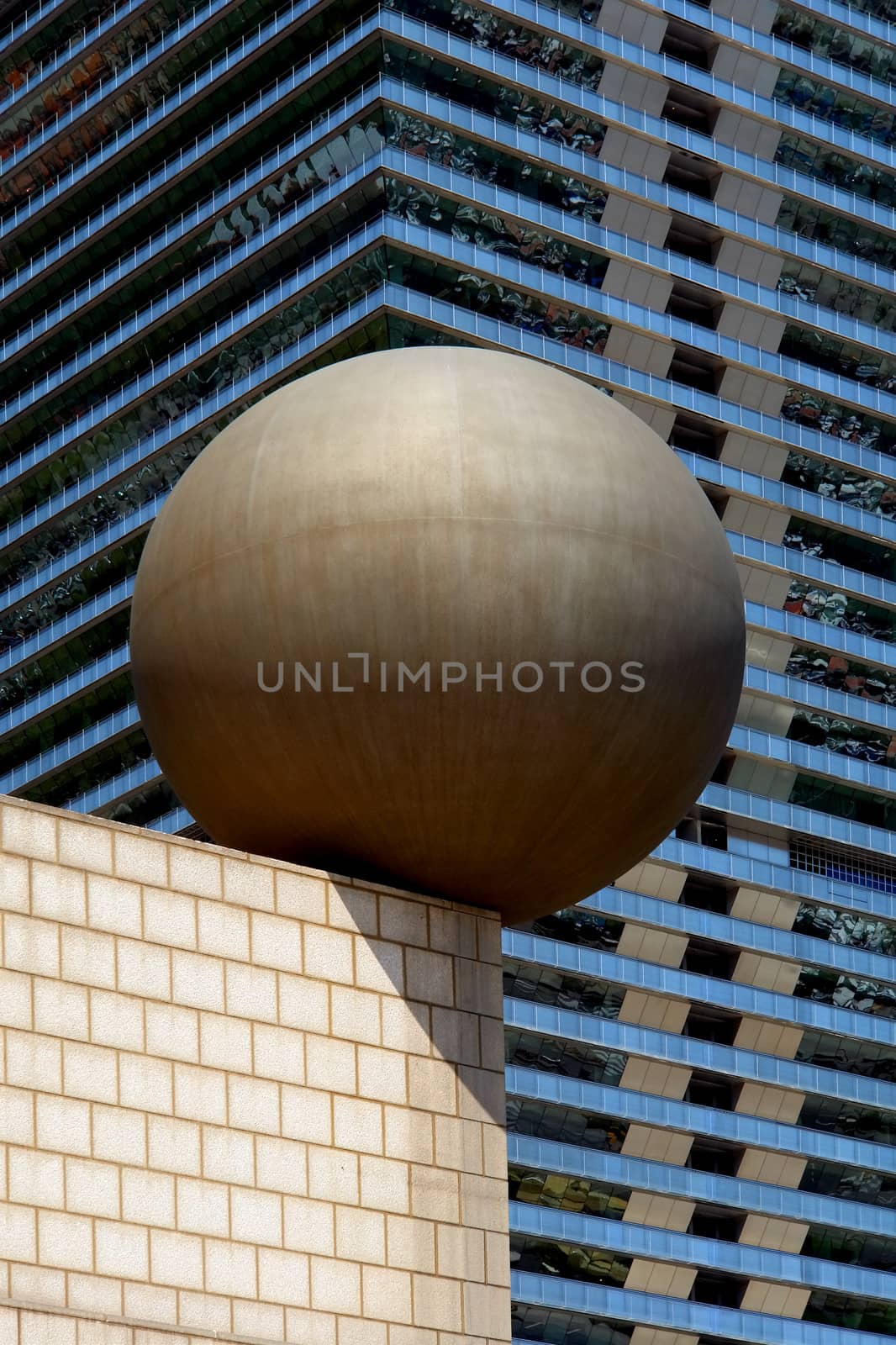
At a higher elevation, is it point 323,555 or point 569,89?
point 569,89

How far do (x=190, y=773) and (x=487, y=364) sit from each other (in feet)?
17.6

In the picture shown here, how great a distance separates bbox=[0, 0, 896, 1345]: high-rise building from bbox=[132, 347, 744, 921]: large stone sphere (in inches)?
2330

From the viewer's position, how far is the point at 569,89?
101562 millimetres

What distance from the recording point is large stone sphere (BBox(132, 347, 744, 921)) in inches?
1177

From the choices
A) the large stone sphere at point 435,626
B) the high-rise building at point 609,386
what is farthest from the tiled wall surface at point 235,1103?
the high-rise building at point 609,386

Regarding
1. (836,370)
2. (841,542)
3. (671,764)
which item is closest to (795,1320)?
(841,542)

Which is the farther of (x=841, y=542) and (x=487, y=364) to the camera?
(x=841, y=542)

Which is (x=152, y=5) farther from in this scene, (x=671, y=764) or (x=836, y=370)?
(x=671, y=764)

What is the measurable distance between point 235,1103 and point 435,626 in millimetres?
5138

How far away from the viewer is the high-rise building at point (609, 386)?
94438 millimetres

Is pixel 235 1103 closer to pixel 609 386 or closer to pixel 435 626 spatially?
pixel 435 626

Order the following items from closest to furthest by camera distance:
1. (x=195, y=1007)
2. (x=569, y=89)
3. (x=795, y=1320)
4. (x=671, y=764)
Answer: (x=195, y=1007) < (x=671, y=764) < (x=795, y=1320) < (x=569, y=89)

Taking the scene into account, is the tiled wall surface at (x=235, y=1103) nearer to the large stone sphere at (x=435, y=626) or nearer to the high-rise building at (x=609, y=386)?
the large stone sphere at (x=435, y=626)

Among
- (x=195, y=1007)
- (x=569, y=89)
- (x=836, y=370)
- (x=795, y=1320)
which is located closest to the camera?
(x=195, y=1007)
